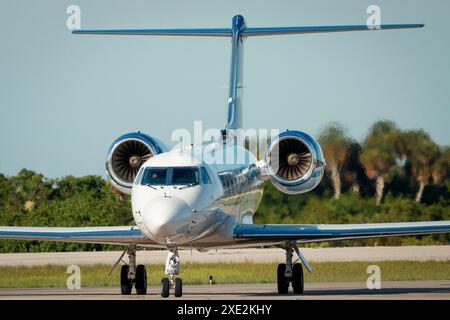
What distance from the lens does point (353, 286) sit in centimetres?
2859

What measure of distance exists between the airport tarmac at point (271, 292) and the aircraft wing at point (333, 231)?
3.96 feet

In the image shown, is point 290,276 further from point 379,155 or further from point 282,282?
point 379,155

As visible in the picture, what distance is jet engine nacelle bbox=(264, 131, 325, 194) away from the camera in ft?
86.9

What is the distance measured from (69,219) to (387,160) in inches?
571

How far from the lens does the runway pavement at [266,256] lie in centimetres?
3738

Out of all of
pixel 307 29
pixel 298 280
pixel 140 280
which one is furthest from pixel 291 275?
pixel 307 29

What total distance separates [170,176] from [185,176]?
12.5 inches

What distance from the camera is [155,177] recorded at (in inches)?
890

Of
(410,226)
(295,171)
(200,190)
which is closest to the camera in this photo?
(200,190)

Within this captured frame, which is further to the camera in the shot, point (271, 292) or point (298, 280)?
point (271, 292)

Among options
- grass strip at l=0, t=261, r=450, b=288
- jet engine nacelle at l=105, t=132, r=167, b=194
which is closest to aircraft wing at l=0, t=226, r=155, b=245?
jet engine nacelle at l=105, t=132, r=167, b=194

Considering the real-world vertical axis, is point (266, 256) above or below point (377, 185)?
below
